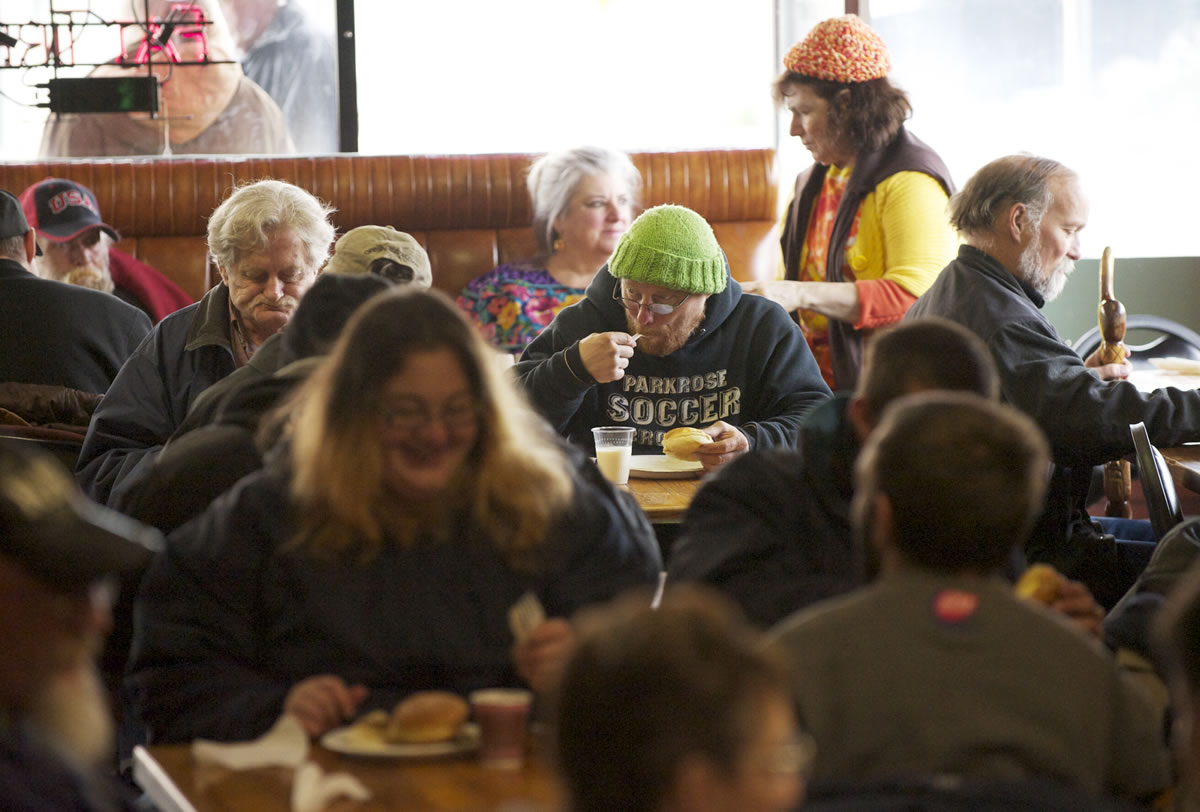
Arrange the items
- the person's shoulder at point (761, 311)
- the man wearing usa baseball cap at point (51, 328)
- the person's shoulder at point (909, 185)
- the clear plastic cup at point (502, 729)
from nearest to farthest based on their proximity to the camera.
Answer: the clear plastic cup at point (502, 729), the person's shoulder at point (761, 311), the man wearing usa baseball cap at point (51, 328), the person's shoulder at point (909, 185)

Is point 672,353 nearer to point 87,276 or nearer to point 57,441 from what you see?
point 57,441

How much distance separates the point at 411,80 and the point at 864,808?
6090 millimetres

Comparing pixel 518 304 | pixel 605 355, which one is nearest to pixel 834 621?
pixel 605 355

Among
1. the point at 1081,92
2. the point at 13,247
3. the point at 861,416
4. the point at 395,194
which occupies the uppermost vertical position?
the point at 1081,92

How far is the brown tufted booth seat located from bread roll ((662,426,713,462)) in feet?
10.3

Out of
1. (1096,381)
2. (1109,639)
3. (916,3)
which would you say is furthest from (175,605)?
(916,3)

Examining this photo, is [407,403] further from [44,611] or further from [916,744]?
[916,744]

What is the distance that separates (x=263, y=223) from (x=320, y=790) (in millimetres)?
2055

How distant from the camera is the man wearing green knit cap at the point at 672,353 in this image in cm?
346

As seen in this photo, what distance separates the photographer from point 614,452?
3020 mm

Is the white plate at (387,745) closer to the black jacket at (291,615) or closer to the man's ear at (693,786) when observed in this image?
the black jacket at (291,615)

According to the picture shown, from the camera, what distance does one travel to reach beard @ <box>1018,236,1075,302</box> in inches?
139

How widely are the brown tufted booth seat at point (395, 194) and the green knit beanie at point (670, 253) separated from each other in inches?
109

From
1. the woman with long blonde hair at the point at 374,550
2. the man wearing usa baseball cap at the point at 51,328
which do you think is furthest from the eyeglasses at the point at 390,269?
the woman with long blonde hair at the point at 374,550
